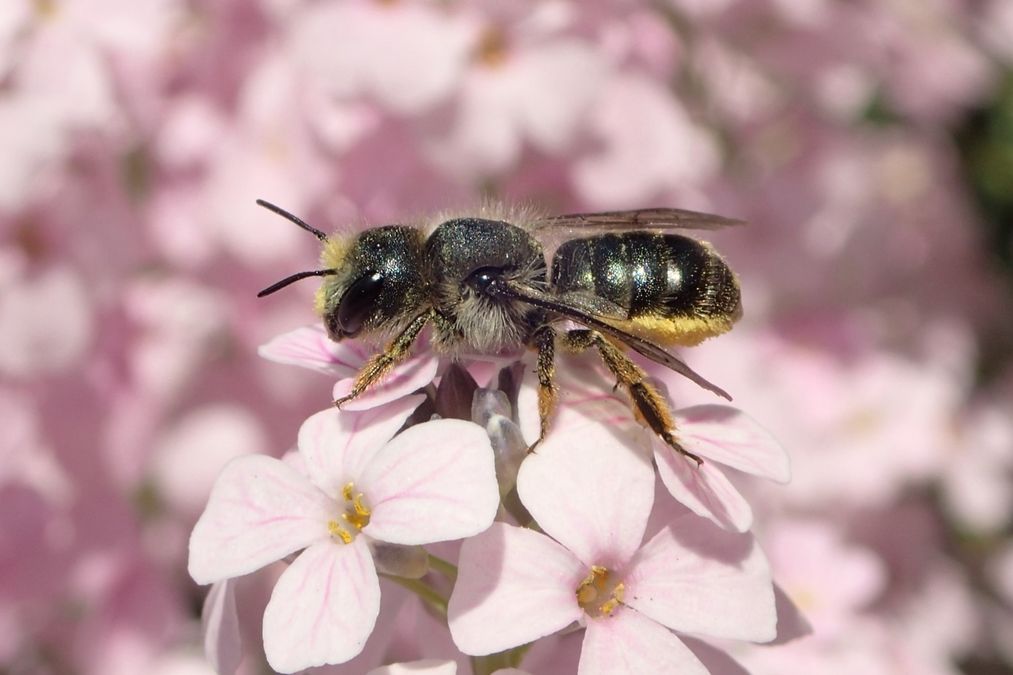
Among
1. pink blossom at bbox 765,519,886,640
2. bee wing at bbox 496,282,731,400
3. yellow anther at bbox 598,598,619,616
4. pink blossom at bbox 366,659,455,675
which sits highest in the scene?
bee wing at bbox 496,282,731,400

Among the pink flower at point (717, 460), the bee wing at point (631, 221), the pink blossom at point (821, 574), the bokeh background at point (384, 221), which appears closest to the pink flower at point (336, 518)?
the pink flower at point (717, 460)

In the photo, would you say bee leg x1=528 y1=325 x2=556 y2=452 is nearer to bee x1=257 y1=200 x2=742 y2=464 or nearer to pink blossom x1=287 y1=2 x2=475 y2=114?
bee x1=257 y1=200 x2=742 y2=464

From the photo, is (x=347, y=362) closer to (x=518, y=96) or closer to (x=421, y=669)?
(x=421, y=669)

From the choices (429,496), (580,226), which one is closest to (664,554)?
(429,496)

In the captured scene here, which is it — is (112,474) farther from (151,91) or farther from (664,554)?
(664,554)

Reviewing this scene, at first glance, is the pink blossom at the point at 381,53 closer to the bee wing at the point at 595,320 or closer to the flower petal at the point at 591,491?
the bee wing at the point at 595,320

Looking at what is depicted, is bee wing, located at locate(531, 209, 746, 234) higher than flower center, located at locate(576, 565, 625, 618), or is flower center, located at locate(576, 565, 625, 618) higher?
bee wing, located at locate(531, 209, 746, 234)

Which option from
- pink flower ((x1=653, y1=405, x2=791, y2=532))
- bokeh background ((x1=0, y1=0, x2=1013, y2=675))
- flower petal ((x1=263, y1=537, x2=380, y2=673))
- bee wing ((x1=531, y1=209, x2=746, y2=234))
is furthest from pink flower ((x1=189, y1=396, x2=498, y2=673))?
bokeh background ((x1=0, y1=0, x2=1013, y2=675))

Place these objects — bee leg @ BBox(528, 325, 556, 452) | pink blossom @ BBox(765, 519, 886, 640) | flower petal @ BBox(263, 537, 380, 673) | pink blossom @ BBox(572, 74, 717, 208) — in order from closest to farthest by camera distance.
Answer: flower petal @ BBox(263, 537, 380, 673) < bee leg @ BBox(528, 325, 556, 452) < pink blossom @ BBox(765, 519, 886, 640) < pink blossom @ BBox(572, 74, 717, 208)
